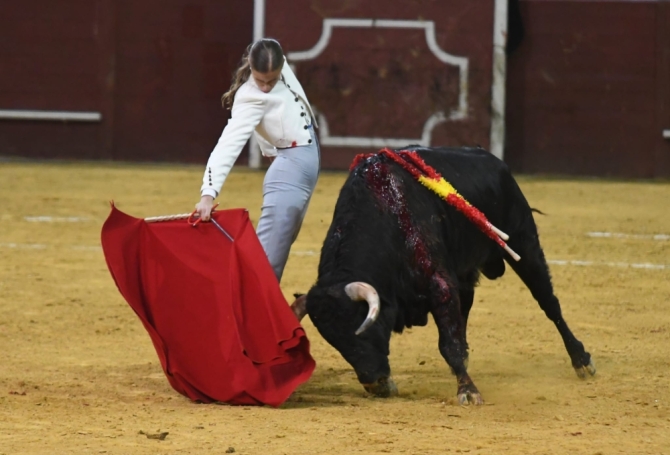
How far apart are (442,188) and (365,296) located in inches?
23.4

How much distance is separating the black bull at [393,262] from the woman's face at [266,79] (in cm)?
38

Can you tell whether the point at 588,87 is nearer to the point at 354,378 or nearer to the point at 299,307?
the point at 354,378

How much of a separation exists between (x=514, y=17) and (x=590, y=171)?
1.57m

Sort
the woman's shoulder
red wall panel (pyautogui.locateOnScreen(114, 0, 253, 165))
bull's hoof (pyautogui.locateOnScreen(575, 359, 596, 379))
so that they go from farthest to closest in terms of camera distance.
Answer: red wall panel (pyautogui.locateOnScreen(114, 0, 253, 165))
bull's hoof (pyautogui.locateOnScreen(575, 359, 596, 379))
the woman's shoulder

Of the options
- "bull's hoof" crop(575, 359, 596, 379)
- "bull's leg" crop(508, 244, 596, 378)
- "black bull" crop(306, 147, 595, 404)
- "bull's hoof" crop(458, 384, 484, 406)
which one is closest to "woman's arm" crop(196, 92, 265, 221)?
"black bull" crop(306, 147, 595, 404)

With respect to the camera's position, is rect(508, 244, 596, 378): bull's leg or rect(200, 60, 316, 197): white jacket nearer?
rect(200, 60, 316, 197): white jacket

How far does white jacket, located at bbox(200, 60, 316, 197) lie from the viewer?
11.8 ft

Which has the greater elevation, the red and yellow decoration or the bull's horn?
the red and yellow decoration

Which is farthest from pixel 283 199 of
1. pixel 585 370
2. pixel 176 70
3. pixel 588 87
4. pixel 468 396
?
pixel 176 70

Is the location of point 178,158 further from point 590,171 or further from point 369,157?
point 369,157

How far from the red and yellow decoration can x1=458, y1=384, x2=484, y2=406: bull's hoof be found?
19.2 inches

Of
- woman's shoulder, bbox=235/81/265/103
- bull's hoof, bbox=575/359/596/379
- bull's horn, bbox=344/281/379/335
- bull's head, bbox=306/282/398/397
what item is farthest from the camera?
bull's hoof, bbox=575/359/596/379

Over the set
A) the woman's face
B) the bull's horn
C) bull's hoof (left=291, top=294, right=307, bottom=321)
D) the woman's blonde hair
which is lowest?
bull's hoof (left=291, top=294, right=307, bottom=321)

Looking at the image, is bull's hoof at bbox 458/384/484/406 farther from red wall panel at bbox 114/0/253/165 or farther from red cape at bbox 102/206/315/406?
red wall panel at bbox 114/0/253/165
